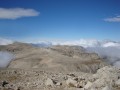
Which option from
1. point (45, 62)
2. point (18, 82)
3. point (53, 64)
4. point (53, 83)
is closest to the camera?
point (53, 83)

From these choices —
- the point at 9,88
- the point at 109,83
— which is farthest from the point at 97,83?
the point at 9,88

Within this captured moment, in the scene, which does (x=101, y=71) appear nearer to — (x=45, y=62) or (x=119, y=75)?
(x=119, y=75)

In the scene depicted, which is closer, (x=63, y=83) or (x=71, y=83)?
(x=71, y=83)

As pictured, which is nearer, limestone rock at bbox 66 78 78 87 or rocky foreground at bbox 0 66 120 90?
rocky foreground at bbox 0 66 120 90

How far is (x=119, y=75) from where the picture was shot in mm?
49250

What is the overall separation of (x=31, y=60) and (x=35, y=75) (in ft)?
189

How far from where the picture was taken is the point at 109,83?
44719 mm

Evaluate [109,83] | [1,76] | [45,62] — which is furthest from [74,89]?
[45,62]

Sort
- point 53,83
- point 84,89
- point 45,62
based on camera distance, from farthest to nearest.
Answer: point 45,62
point 53,83
point 84,89

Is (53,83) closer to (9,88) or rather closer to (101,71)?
(9,88)

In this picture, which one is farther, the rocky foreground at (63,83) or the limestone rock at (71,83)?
the limestone rock at (71,83)

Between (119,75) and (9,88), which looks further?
(119,75)

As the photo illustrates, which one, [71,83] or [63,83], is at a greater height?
[71,83]

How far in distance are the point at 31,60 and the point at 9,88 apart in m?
68.3
